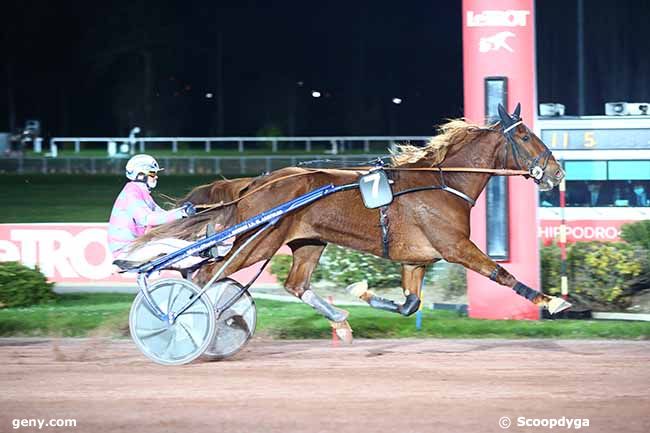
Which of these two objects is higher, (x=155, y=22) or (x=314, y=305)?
(x=155, y=22)

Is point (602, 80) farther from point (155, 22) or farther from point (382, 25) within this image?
point (382, 25)

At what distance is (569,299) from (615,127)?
5.28 m

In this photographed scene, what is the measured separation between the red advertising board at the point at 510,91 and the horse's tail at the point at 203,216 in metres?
2.38

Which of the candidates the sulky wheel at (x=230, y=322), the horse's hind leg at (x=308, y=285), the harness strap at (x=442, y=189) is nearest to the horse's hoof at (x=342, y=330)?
the horse's hind leg at (x=308, y=285)

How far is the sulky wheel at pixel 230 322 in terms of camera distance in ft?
25.0

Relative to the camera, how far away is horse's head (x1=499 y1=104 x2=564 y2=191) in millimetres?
7582

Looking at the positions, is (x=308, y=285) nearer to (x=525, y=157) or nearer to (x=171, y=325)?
(x=171, y=325)

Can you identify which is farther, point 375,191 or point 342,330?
point 342,330

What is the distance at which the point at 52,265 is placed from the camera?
40.7 feet

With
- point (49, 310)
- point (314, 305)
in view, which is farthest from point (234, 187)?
point (49, 310)

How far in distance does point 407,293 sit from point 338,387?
4.69 feet

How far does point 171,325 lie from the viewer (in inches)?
284

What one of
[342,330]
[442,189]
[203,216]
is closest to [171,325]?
[203,216]

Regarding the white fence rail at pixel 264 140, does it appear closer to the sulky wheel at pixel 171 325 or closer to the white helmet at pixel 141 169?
the white helmet at pixel 141 169
